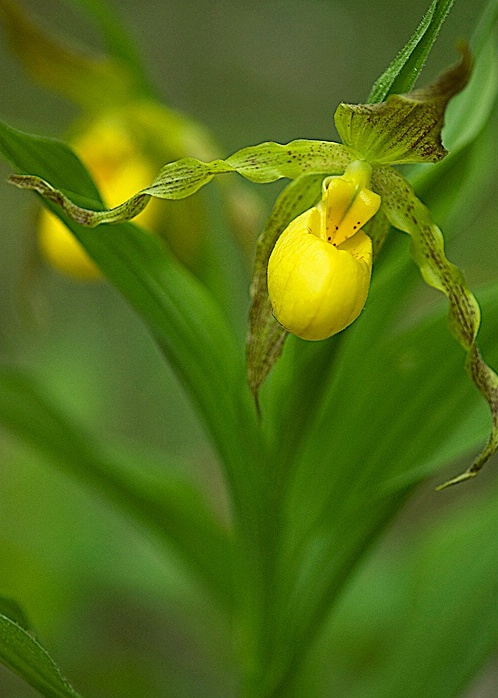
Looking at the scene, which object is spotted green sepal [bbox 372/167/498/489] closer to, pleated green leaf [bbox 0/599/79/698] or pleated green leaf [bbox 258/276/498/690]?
pleated green leaf [bbox 258/276/498/690]

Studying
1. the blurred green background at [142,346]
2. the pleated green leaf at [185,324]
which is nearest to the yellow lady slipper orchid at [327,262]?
the pleated green leaf at [185,324]

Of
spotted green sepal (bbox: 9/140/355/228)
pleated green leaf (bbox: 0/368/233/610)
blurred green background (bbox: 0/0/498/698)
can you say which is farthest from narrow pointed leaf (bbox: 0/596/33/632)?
blurred green background (bbox: 0/0/498/698)

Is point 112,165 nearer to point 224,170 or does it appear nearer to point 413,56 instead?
point 224,170

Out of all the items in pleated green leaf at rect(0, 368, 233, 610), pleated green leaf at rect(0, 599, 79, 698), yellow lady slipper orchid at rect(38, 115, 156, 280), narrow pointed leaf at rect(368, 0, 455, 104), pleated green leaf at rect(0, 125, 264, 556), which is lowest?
pleated green leaf at rect(0, 599, 79, 698)

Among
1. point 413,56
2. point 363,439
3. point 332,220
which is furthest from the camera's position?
point 363,439

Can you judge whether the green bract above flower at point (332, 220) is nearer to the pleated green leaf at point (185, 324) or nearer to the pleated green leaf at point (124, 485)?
the pleated green leaf at point (185, 324)

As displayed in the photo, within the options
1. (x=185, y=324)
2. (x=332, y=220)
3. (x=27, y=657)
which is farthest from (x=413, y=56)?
(x=27, y=657)

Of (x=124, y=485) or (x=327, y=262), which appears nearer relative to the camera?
(x=327, y=262)
